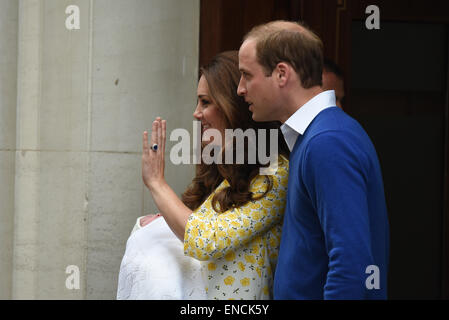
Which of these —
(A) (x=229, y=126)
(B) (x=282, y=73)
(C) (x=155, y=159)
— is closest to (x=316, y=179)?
(B) (x=282, y=73)

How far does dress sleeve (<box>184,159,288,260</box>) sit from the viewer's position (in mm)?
2023

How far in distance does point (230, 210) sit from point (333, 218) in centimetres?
54

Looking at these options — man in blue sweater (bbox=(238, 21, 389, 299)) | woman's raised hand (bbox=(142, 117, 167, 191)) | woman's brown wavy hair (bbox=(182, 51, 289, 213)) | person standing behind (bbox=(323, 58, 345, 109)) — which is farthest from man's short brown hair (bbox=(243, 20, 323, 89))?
person standing behind (bbox=(323, 58, 345, 109))

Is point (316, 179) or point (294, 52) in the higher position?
point (294, 52)

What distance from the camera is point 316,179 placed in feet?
5.54

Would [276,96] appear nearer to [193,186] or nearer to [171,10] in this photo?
[193,186]

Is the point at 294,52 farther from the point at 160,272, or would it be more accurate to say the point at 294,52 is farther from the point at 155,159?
the point at 160,272

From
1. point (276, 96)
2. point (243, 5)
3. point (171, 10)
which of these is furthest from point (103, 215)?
point (276, 96)

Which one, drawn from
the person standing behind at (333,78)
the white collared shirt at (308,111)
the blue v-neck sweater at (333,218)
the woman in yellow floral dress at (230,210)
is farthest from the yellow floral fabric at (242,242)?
the person standing behind at (333,78)

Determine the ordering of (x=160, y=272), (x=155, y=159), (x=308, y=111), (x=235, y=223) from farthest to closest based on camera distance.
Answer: (x=155, y=159), (x=160, y=272), (x=235, y=223), (x=308, y=111)

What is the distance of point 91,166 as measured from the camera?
10.8 feet

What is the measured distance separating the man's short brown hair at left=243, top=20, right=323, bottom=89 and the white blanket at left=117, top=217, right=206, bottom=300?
78 centimetres

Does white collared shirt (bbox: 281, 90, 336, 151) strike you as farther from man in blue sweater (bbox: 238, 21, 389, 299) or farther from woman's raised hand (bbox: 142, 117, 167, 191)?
woman's raised hand (bbox: 142, 117, 167, 191)

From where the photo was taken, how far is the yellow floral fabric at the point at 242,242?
6.67ft
